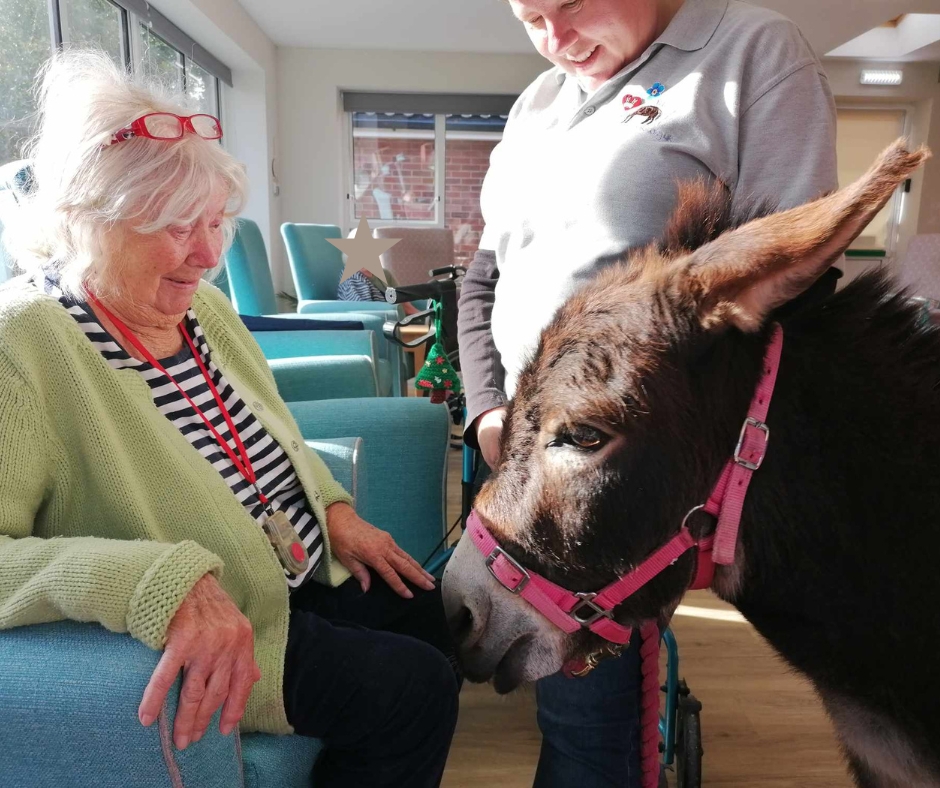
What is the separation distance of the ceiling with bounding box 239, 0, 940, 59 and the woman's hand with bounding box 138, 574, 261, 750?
6.42 m

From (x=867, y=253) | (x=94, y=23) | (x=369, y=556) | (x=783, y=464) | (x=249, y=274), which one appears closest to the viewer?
(x=783, y=464)

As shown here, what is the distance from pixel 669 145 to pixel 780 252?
417mm

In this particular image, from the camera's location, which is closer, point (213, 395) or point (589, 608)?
point (589, 608)

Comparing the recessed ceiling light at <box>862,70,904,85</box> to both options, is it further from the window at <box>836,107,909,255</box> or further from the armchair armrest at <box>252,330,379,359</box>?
the armchair armrest at <box>252,330,379,359</box>

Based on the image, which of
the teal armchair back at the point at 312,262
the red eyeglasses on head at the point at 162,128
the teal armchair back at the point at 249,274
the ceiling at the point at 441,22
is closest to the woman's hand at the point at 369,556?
the red eyeglasses on head at the point at 162,128

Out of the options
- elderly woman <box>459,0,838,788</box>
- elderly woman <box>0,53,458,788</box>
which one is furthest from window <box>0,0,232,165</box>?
elderly woman <box>459,0,838,788</box>

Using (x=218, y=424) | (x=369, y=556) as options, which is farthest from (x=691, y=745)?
(x=218, y=424)

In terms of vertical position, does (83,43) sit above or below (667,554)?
above

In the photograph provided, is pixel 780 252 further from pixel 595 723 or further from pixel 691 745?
pixel 691 745

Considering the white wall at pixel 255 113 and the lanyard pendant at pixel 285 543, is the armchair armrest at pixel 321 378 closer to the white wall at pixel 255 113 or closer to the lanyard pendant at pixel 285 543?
the lanyard pendant at pixel 285 543

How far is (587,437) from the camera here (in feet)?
2.71

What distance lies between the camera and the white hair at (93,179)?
115 centimetres

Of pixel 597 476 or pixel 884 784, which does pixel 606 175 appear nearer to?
pixel 597 476

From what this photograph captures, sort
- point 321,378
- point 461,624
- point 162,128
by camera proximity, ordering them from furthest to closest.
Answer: point 321,378
point 162,128
point 461,624
